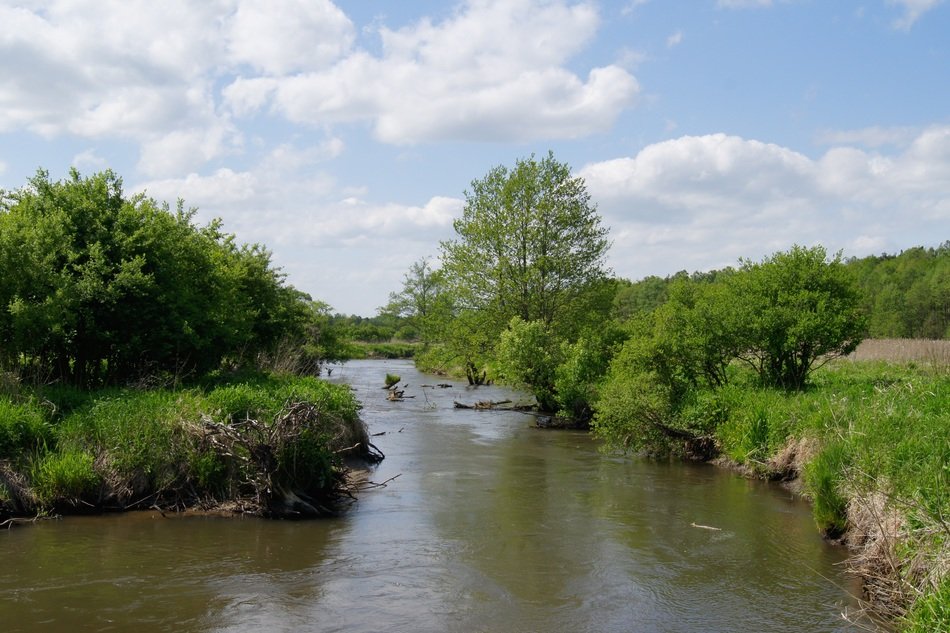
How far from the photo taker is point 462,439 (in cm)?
2431

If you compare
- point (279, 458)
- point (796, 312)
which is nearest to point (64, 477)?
point (279, 458)

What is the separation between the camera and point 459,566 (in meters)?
11.7

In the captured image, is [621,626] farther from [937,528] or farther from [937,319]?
[937,319]

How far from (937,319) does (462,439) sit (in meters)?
71.5

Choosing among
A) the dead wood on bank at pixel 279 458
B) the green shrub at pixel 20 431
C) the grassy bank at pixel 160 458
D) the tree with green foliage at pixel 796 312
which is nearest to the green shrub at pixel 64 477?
the grassy bank at pixel 160 458

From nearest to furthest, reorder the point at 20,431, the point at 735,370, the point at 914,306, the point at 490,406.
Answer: the point at 20,431, the point at 735,370, the point at 490,406, the point at 914,306

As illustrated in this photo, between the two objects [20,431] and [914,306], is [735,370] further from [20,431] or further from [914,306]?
[914,306]

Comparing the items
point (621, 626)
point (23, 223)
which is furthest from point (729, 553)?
point (23, 223)

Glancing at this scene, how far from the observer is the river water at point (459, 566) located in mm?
9508

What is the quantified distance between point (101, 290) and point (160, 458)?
5.94 metres

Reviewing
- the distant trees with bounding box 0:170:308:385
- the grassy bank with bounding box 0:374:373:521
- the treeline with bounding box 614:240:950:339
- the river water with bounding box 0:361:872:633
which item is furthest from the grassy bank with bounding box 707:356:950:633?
the treeline with bounding box 614:240:950:339

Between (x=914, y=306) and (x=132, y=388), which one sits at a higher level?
(x=914, y=306)

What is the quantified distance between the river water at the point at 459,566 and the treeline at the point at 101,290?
5751mm

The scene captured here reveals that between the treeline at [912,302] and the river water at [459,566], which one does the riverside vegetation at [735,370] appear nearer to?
the river water at [459,566]
